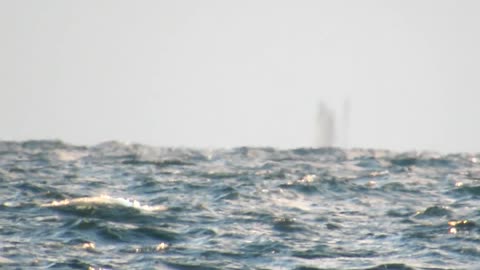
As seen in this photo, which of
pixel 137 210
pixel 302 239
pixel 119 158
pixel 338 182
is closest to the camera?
pixel 302 239

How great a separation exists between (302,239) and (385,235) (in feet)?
7.44

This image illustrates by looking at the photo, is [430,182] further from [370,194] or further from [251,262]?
[251,262]

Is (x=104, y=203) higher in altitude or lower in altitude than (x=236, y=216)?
higher

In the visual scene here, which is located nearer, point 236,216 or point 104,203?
point 236,216

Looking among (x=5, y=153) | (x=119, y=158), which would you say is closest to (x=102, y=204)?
(x=119, y=158)

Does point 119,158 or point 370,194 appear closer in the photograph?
point 370,194

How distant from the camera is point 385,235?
29.9m

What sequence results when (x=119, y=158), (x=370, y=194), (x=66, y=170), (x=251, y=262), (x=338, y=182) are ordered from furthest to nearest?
1. (x=119, y=158)
2. (x=66, y=170)
3. (x=338, y=182)
4. (x=370, y=194)
5. (x=251, y=262)

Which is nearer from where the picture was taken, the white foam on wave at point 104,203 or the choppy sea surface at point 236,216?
the choppy sea surface at point 236,216

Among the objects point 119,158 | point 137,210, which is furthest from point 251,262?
point 119,158

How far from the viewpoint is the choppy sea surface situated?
2628 centimetres

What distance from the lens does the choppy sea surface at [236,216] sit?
86.2ft

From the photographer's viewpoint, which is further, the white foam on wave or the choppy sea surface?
the white foam on wave

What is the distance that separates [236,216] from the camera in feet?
108
